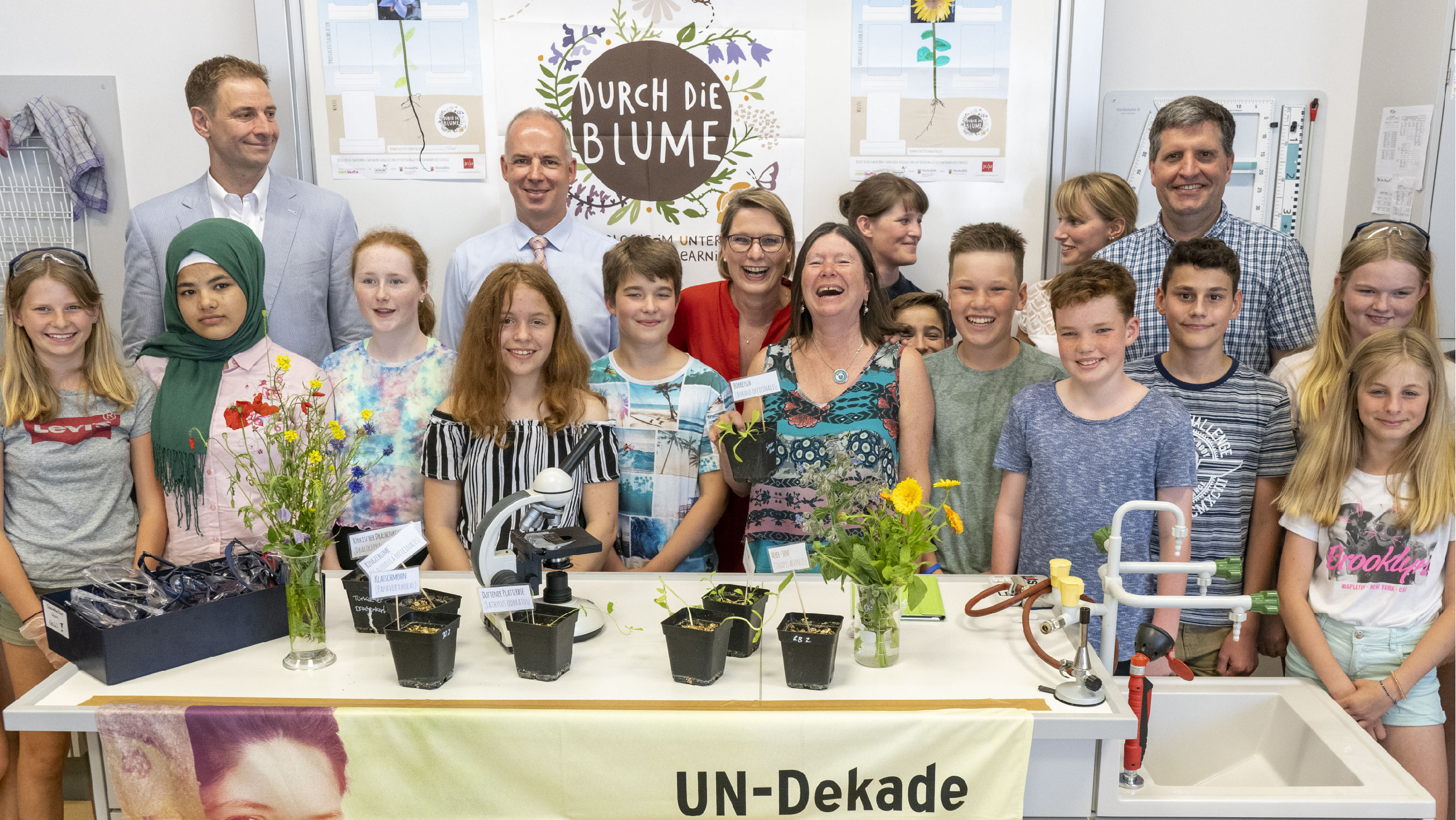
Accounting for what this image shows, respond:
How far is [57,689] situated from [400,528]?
0.60 meters

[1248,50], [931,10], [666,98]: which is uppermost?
[931,10]

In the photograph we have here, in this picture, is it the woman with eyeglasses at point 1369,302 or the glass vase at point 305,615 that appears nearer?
the glass vase at point 305,615

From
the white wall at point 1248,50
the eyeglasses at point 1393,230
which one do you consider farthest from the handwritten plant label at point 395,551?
the white wall at point 1248,50

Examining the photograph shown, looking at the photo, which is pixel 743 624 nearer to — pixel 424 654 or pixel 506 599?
pixel 506 599

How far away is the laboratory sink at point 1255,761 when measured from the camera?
5.06 ft

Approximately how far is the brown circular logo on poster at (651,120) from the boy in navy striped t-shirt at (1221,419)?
5.29 ft

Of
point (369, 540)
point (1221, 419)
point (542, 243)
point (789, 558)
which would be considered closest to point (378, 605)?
point (369, 540)

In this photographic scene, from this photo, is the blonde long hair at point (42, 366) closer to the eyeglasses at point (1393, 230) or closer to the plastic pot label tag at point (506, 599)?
the plastic pot label tag at point (506, 599)

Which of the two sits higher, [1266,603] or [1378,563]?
[1266,603]

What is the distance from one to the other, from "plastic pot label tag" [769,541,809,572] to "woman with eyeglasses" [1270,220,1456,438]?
1419 millimetres

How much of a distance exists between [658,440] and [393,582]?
89 centimetres

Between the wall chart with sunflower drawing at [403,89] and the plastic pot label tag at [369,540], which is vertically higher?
the wall chart with sunflower drawing at [403,89]

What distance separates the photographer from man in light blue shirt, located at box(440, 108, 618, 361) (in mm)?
2992

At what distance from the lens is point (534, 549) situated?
1.66m
